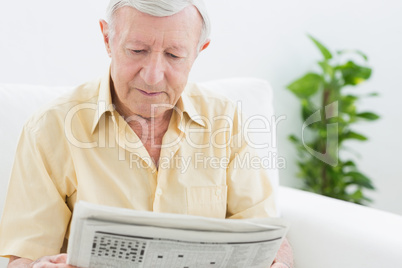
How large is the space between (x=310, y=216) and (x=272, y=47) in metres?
1.18

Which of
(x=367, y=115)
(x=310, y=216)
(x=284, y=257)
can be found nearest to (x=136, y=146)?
(x=284, y=257)

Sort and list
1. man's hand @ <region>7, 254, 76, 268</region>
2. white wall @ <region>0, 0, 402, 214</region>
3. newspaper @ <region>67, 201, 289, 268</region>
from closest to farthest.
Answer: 1. newspaper @ <region>67, 201, 289, 268</region>
2. man's hand @ <region>7, 254, 76, 268</region>
3. white wall @ <region>0, 0, 402, 214</region>

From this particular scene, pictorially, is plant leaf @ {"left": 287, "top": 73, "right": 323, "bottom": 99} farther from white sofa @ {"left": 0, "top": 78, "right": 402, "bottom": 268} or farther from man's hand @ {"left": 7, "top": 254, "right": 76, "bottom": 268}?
man's hand @ {"left": 7, "top": 254, "right": 76, "bottom": 268}

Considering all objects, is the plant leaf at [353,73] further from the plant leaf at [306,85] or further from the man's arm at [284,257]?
the man's arm at [284,257]

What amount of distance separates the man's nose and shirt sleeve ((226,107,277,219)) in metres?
0.33

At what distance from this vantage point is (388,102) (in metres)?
2.83

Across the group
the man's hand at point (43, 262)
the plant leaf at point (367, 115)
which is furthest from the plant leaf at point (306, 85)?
the man's hand at point (43, 262)

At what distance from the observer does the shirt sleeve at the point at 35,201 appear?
3.67ft

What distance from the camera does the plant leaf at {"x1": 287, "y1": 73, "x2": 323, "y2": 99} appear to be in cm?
246

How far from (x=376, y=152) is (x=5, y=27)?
214 centimetres

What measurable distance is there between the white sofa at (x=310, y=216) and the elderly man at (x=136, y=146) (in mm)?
131

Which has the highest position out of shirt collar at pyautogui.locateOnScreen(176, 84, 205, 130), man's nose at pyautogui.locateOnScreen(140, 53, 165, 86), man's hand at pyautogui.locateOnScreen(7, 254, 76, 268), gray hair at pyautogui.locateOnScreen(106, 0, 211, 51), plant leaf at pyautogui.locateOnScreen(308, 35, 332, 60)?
plant leaf at pyautogui.locateOnScreen(308, 35, 332, 60)

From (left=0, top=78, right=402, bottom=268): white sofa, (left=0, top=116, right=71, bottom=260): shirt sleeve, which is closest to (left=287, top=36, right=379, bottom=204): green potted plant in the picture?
(left=0, top=78, right=402, bottom=268): white sofa

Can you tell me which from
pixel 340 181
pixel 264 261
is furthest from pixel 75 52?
pixel 340 181
